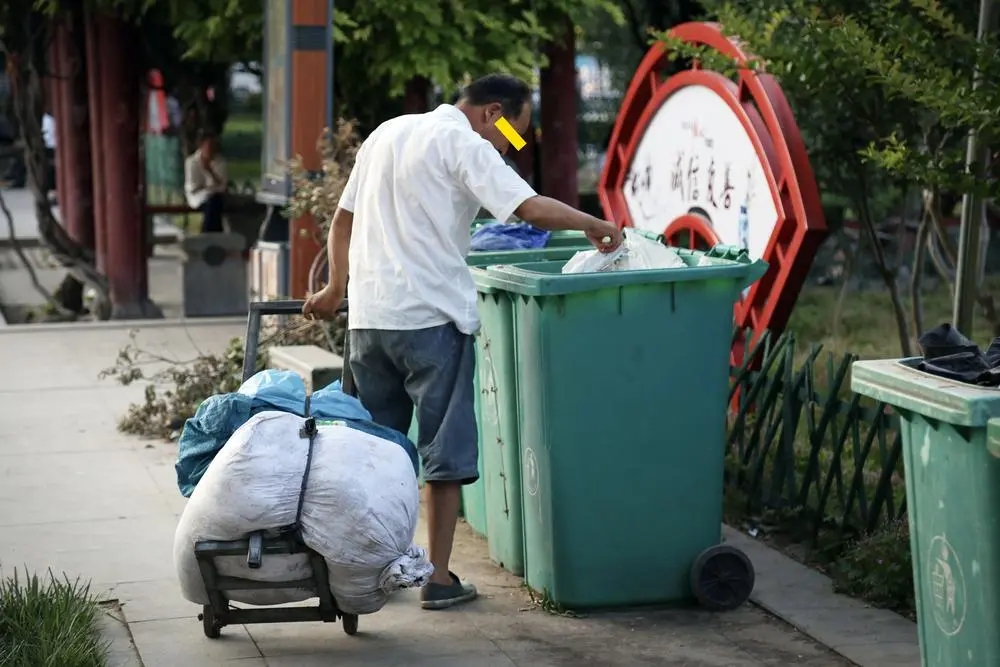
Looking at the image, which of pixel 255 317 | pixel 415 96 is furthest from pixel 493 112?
pixel 415 96

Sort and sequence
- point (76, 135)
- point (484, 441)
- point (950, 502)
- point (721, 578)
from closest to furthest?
point (950, 502)
point (721, 578)
point (484, 441)
point (76, 135)

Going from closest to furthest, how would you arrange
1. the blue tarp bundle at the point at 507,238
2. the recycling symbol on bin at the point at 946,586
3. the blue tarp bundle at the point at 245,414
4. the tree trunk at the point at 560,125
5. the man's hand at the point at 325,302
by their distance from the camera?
1. the recycling symbol on bin at the point at 946,586
2. the blue tarp bundle at the point at 245,414
3. the man's hand at the point at 325,302
4. the blue tarp bundle at the point at 507,238
5. the tree trunk at the point at 560,125

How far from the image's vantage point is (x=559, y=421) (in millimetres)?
5129

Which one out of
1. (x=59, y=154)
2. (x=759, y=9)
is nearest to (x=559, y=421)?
(x=759, y=9)

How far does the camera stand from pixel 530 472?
5340 mm

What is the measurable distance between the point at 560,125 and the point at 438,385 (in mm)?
7767

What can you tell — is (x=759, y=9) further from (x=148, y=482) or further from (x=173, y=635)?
(x=173, y=635)

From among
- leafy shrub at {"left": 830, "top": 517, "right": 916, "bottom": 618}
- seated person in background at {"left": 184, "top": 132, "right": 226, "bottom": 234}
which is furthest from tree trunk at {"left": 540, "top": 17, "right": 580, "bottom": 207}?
leafy shrub at {"left": 830, "top": 517, "right": 916, "bottom": 618}

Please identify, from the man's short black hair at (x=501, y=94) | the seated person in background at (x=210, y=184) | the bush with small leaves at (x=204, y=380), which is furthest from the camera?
the seated person in background at (x=210, y=184)

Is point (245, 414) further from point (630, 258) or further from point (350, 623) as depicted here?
point (630, 258)

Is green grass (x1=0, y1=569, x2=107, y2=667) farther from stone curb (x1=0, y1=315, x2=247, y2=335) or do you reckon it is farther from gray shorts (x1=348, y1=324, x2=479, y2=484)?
stone curb (x1=0, y1=315, x2=247, y2=335)

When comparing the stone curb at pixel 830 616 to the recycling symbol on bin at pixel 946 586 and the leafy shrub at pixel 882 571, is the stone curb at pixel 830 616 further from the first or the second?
the recycling symbol on bin at pixel 946 586

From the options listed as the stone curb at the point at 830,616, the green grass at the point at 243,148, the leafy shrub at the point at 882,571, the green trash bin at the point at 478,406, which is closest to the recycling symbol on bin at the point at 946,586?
the stone curb at the point at 830,616

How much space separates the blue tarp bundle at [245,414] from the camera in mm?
4848
